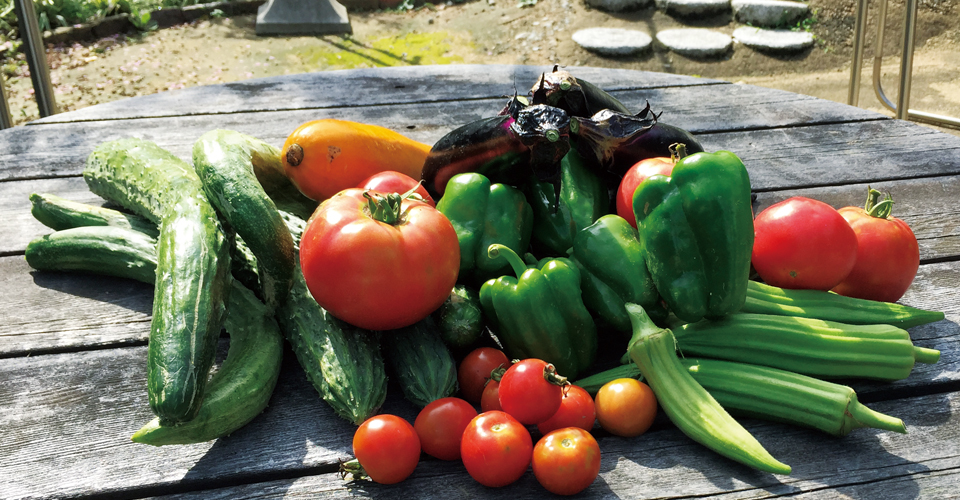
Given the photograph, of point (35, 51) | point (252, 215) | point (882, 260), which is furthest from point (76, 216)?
point (882, 260)

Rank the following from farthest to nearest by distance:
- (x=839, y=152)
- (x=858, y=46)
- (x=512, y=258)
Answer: (x=858, y=46) < (x=839, y=152) < (x=512, y=258)

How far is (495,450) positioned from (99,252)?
44.8 inches

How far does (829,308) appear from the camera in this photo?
147cm

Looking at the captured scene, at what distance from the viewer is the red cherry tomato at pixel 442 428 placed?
122 cm

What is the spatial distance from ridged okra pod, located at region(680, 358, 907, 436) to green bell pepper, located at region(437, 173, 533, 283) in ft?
1.52

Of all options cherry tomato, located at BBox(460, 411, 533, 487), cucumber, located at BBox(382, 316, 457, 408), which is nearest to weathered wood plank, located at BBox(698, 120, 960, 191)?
cucumber, located at BBox(382, 316, 457, 408)

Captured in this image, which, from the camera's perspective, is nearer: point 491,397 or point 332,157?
Result: point 491,397

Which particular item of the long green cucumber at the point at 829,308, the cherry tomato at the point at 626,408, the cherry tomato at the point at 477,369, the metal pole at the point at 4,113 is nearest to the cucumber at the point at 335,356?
the cherry tomato at the point at 477,369

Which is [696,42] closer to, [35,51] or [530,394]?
[35,51]

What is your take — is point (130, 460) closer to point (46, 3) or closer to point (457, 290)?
point (457, 290)

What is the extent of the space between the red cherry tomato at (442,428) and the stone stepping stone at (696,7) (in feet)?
20.6

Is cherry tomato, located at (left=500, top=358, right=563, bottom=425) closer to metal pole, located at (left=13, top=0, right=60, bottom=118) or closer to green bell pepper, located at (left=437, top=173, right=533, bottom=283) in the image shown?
green bell pepper, located at (left=437, top=173, right=533, bottom=283)

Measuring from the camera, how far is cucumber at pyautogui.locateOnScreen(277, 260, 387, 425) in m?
1.31

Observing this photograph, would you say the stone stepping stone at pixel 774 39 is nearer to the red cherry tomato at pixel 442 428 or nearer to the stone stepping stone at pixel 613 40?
the stone stepping stone at pixel 613 40
